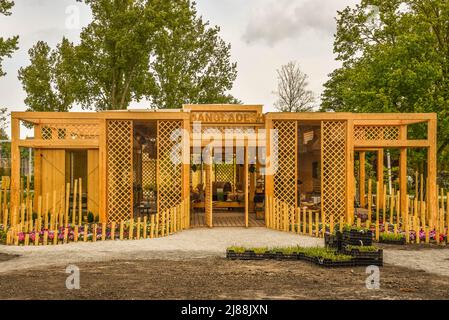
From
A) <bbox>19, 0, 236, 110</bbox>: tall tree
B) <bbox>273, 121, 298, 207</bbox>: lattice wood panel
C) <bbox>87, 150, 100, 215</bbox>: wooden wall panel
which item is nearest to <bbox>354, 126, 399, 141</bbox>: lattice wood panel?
<bbox>273, 121, 298, 207</bbox>: lattice wood panel

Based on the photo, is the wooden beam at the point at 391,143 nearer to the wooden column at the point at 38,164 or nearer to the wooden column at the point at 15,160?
the wooden column at the point at 15,160

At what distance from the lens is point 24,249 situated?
11.1 metres

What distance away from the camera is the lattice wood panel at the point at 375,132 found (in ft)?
58.2

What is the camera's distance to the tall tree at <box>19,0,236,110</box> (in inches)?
1113

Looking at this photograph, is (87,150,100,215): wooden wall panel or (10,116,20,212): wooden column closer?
(10,116,20,212): wooden column

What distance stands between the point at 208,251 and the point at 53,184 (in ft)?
26.3

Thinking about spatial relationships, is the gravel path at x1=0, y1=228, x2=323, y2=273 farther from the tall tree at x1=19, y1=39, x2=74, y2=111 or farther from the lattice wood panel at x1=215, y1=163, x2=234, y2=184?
the tall tree at x1=19, y1=39, x2=74, y2=111

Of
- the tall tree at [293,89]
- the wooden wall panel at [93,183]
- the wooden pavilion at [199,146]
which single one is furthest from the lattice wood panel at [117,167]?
the tall tree at [293,89]

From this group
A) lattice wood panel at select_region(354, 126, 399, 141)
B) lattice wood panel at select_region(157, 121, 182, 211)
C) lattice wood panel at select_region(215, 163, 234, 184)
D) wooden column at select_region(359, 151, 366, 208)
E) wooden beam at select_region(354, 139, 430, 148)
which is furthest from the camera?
lattice wood panel at select_region(215, 163, 234, 184)

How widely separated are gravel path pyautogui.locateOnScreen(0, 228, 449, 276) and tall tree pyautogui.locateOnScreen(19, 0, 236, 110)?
703 inches

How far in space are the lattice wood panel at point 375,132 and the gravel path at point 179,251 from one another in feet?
20.0

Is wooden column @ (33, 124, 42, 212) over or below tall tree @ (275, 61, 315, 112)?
below

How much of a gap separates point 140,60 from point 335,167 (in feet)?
57.7
